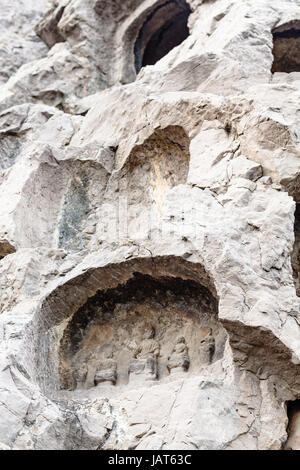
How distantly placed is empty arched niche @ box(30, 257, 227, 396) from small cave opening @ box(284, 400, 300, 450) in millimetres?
854

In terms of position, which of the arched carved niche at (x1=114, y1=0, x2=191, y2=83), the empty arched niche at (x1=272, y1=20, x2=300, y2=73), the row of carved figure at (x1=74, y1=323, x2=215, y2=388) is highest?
the arched carved niche at (x1=114, y1=0, x2=191, y2=83)

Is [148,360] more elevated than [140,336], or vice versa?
[140,336]

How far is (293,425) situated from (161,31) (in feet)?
33.3

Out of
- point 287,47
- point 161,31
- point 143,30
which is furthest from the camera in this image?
point 161,31

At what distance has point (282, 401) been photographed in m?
4.89

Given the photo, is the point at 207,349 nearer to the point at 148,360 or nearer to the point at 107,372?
the point at 148,360

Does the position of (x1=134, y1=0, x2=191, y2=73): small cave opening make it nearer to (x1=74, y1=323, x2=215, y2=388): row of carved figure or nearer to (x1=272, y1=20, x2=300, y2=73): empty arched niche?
(x1=272, y1=20, x2=300, y2=73): empty arched niche


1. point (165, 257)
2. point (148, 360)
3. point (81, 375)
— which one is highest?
point (165, 257)

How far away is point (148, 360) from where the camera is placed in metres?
5.93

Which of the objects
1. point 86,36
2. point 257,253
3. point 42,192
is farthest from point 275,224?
point 86,36

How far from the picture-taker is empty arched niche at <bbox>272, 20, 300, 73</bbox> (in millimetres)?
9344

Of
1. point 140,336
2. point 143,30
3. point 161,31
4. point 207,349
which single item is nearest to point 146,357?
point 140,336

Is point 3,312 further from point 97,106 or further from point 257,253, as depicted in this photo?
point 97,106

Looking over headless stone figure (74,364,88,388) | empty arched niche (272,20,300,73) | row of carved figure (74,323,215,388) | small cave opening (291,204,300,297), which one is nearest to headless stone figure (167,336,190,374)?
row of carved figure (74,323,215,388)
